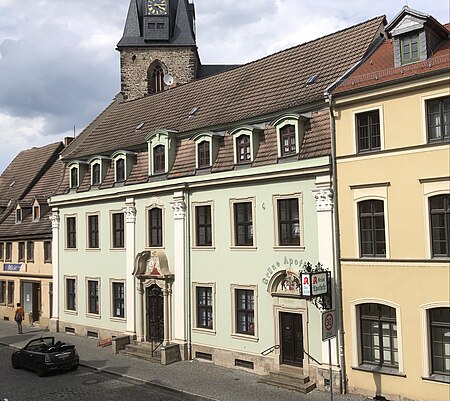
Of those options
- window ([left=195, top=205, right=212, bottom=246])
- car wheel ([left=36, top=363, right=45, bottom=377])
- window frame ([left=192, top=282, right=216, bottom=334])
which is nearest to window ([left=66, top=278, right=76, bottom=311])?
car wheel ([left=36, top=363, right=45, bottom=377])

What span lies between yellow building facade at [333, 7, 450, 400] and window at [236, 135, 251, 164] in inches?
163

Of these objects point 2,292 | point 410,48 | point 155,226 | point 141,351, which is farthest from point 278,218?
point 2,292

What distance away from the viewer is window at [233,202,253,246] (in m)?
20.1

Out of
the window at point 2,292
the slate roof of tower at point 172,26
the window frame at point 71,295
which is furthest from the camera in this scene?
the slate roof of tower at point 172,26

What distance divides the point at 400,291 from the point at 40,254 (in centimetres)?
2247

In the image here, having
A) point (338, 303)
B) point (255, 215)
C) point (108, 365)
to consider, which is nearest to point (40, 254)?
point (108, 365)

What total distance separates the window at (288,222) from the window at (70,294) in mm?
14008

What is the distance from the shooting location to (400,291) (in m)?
15.6

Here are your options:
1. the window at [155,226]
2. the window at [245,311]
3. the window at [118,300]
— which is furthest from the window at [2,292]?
the window at [245,311]

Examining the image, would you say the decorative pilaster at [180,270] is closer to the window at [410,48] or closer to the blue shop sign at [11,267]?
the window at [410,48]

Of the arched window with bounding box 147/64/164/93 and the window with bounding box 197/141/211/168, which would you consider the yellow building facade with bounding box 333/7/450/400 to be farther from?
the arched window with bounding box 147/64/164/93

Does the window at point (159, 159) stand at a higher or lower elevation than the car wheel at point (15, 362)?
higher

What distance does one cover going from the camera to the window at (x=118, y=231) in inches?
1000

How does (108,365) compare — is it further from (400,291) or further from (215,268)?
(400,291)
